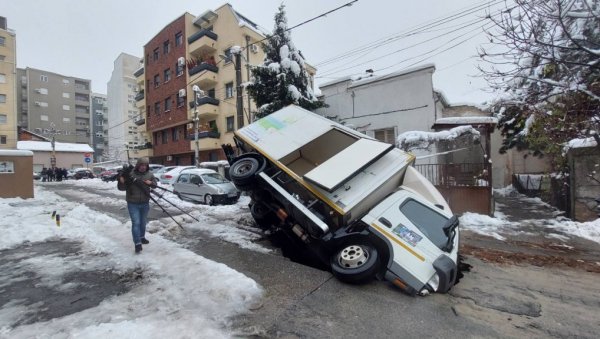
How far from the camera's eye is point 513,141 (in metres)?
13.8

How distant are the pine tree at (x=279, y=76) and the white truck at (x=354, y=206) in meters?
6.36

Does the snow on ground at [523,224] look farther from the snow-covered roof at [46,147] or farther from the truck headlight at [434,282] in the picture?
the snow-covered roof at [46,147]

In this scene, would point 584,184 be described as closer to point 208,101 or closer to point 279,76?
point 279,76

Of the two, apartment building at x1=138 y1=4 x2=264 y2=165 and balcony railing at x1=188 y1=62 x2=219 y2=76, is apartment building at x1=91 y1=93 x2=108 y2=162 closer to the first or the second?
apartment building at x1=138 y1=4 x2=264 y2=165

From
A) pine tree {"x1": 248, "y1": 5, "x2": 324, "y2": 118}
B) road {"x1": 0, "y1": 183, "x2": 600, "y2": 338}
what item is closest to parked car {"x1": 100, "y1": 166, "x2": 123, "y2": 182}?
pine tree {"x1": 248, "y1": 5, "x2": 324, "y2": 118}

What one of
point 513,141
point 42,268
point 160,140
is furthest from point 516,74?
point 160,140

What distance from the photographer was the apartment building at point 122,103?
191ft

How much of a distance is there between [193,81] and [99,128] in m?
57.1

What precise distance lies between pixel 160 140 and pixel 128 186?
3136 cm

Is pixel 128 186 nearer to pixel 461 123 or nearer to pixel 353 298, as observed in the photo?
pixel 353 298

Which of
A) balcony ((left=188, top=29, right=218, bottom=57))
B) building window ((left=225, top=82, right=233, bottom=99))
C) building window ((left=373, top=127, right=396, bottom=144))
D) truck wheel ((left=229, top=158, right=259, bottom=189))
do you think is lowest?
truck wheel ((left=229, top=158, right=259, bottom=189))

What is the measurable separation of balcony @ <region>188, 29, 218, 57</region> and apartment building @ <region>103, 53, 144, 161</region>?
3585cm

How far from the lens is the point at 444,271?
3895mm

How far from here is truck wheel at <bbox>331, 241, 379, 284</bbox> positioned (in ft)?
13.3
